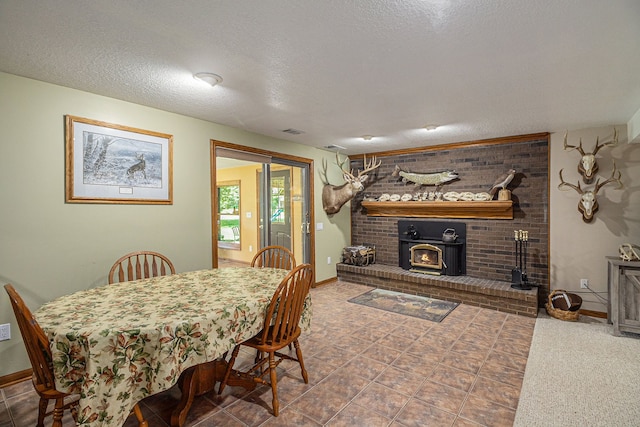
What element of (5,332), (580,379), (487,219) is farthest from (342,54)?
(487,219)

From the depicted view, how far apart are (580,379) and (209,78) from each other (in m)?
3.75

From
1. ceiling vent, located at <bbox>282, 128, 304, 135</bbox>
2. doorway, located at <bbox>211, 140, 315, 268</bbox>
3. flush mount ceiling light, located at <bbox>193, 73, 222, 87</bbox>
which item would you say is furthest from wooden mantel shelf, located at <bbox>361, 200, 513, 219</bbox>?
flush mount ceiling light, located at <bbox>193, 73, 222, 87</bbox>

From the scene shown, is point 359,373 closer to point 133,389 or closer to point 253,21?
point 133,389

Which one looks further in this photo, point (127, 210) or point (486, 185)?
point (486, 185)

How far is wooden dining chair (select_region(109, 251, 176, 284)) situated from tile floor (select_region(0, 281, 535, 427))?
3.22ft

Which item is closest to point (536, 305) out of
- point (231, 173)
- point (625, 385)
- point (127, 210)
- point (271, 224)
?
point (625, 385)

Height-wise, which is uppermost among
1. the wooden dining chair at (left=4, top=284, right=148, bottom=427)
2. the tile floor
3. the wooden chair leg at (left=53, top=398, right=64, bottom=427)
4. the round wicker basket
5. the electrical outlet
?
the wooden dining chair at (left=4, top=284, right=148, bottom=427)

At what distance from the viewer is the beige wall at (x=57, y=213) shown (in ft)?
7.88

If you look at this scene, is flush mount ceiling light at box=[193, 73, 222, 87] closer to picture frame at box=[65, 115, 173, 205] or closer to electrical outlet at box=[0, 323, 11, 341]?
picture frame at box=[65, 115, 173, 205]

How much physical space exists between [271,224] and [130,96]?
8.09 feet

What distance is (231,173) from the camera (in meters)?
6.33

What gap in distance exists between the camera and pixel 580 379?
247 cm

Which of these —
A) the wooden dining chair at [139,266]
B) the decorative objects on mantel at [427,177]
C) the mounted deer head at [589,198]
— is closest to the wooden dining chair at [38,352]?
the wooden dining chair at [139,266]

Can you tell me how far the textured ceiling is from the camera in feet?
5.30
